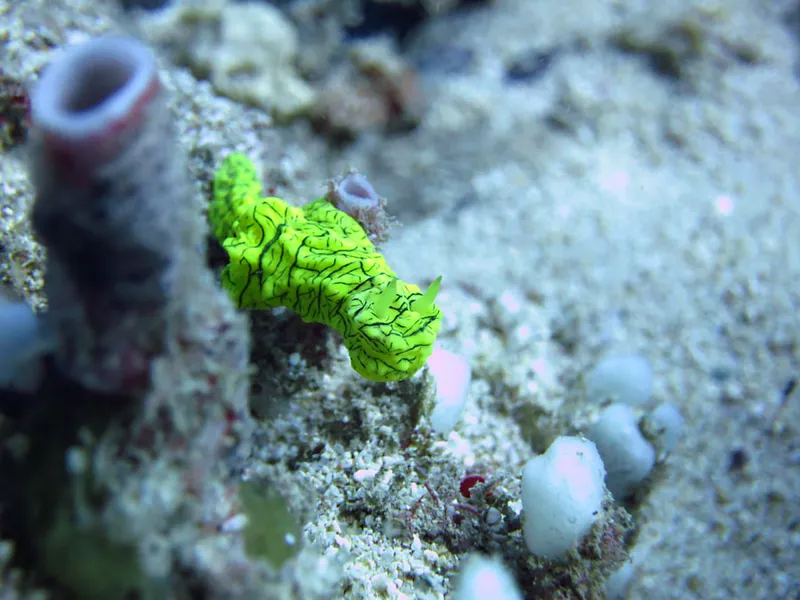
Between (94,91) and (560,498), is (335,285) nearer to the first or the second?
(94,91)

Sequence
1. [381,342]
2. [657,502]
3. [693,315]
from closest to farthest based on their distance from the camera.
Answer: [381,342] < [657,502] < [693,315]

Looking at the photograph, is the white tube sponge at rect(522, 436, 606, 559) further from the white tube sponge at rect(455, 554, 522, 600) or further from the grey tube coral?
the grey tube coral

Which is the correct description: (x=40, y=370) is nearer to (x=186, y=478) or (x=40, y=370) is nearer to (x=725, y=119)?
(x=186, y=478)

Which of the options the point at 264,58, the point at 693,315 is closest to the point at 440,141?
the point at 264,58

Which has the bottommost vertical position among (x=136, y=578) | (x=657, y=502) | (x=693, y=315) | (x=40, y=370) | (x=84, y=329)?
(x=657, y=502)

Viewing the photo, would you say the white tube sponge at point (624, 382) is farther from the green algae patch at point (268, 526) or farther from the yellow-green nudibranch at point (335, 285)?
the green algae patch at point (268, 526)
